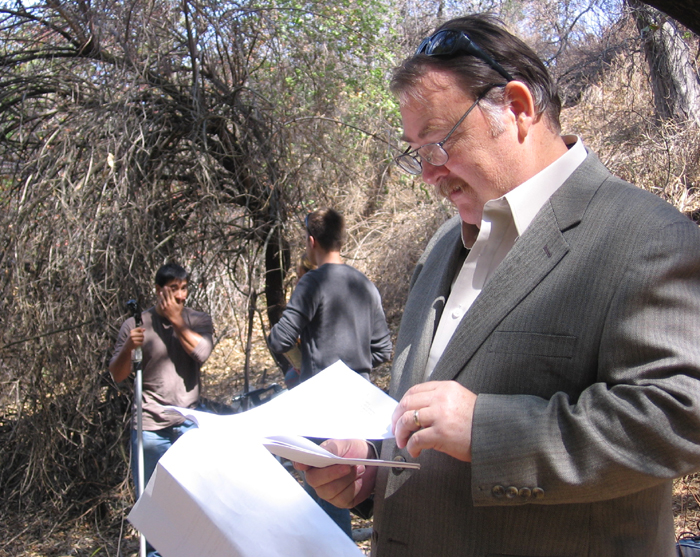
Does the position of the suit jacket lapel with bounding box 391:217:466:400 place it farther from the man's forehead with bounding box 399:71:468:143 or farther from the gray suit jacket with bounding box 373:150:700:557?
the man's forehead with bounding box 399:71:468:143

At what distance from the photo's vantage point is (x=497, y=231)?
52.6 inches

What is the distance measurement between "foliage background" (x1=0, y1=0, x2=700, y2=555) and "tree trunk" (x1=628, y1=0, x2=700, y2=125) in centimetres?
97

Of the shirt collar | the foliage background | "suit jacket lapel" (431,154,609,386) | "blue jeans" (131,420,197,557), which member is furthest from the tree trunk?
"suit jacket lapel" (431,154,609,386)

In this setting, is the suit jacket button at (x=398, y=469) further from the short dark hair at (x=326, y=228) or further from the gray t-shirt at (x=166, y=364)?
the gray t-shirt at (x=166, y=364)

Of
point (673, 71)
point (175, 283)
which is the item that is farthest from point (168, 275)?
point (673, 71)

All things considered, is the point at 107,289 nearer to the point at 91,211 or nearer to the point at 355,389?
the point at 91,211

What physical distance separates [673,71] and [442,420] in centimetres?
596

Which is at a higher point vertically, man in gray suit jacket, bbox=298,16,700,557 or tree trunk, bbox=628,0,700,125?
tree trunk, bbox=628,0,700,125

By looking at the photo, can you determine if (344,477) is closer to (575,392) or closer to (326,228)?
(575,392)

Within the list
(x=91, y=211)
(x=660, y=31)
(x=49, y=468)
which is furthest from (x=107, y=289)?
(x=660, y=31)

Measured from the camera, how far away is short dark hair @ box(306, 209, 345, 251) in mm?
3816

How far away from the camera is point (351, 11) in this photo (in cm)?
608

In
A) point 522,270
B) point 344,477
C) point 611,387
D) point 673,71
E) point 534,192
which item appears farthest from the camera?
point 673,71

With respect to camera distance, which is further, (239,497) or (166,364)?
(166,364)
